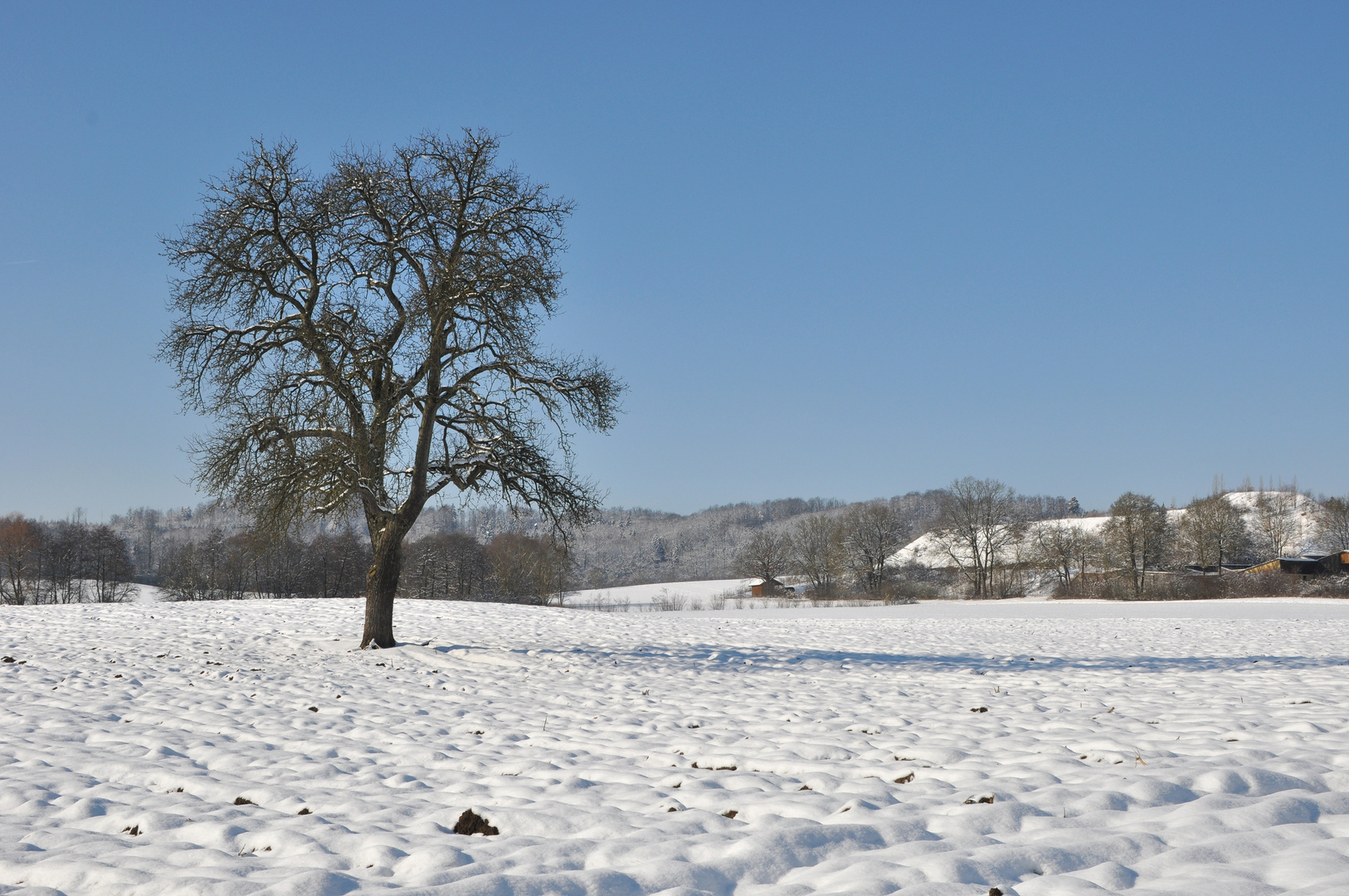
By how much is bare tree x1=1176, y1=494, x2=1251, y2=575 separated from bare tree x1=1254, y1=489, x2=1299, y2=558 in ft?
28.8

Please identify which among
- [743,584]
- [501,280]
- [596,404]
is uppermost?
[501,280]

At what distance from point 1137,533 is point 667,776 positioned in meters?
66.4

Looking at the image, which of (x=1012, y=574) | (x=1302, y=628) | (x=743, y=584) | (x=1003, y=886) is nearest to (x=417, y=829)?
(x=1003, y=886)

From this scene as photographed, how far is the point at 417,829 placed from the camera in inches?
195

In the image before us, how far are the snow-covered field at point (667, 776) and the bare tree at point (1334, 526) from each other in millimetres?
85970

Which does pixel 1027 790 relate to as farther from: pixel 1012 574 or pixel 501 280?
pixel 1012 574

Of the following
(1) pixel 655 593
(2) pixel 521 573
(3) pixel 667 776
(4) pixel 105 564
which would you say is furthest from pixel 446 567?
(3) pixel 667 776

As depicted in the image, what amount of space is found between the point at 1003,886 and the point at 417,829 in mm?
3337

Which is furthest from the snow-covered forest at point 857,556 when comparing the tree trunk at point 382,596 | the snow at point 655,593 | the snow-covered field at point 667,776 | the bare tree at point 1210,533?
the snow-covered field at point 667,776

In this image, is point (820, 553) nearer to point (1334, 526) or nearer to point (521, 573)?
point (521, 573)

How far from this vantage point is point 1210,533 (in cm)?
7150

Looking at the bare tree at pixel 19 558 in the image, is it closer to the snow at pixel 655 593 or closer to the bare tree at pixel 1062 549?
the snow at pixel 655 593

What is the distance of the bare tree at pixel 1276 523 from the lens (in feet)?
264

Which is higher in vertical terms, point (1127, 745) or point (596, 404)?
point (596, 404)
